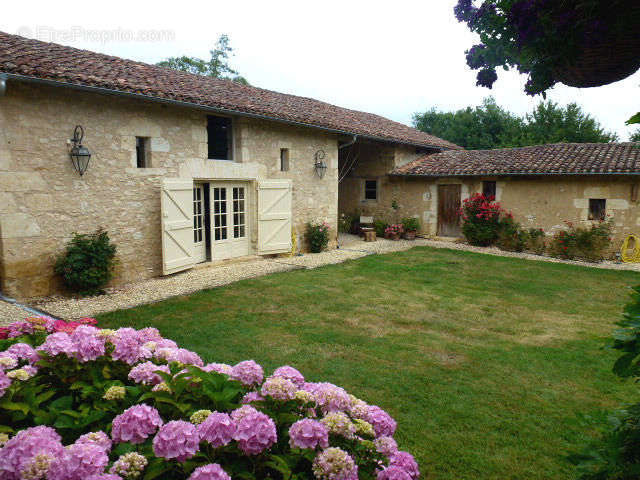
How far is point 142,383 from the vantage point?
190 cm

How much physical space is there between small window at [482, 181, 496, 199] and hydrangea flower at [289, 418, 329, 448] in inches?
518

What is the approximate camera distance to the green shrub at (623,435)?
136 centimetres

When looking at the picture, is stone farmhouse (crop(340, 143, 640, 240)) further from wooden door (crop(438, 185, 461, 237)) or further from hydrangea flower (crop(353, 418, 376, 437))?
hydrangea flower (crop(353, 418, 376, 437))

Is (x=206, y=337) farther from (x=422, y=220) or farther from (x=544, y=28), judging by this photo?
(x=422, y=220)

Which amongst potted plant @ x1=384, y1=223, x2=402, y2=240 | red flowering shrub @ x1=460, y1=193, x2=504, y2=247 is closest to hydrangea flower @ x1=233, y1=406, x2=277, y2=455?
red flowering shrub @ x1=460, y1=193, x2=504, y2=247

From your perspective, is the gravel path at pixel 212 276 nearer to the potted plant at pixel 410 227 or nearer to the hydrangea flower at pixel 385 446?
the potted plant at pixel 410 227

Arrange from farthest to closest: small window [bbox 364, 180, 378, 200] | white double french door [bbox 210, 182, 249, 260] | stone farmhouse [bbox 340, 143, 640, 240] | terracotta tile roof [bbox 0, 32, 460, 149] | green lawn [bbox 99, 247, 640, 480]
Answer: small window [bbox 364, 180, 378, 200] → stone farmhouse [bbox 340, 143, 640, 240] → white double french door [bbox 210, 182, 249, 260] → terracotta tile roof [bbox 0, 32, 460, 149] → green lawn [bbox 99, 247, 640, 480]

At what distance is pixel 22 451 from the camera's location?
53.7 inches

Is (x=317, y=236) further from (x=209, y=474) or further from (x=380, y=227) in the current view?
(x=209, y=474)

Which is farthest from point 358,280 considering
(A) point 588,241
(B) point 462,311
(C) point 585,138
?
(C) point 585,138

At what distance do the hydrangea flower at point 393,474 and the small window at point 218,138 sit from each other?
9.27 meters

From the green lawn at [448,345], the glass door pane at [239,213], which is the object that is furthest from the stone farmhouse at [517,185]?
the glass door pane at [239,213]

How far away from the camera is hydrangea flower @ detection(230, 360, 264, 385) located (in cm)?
194

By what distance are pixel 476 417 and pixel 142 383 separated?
2.75 m
